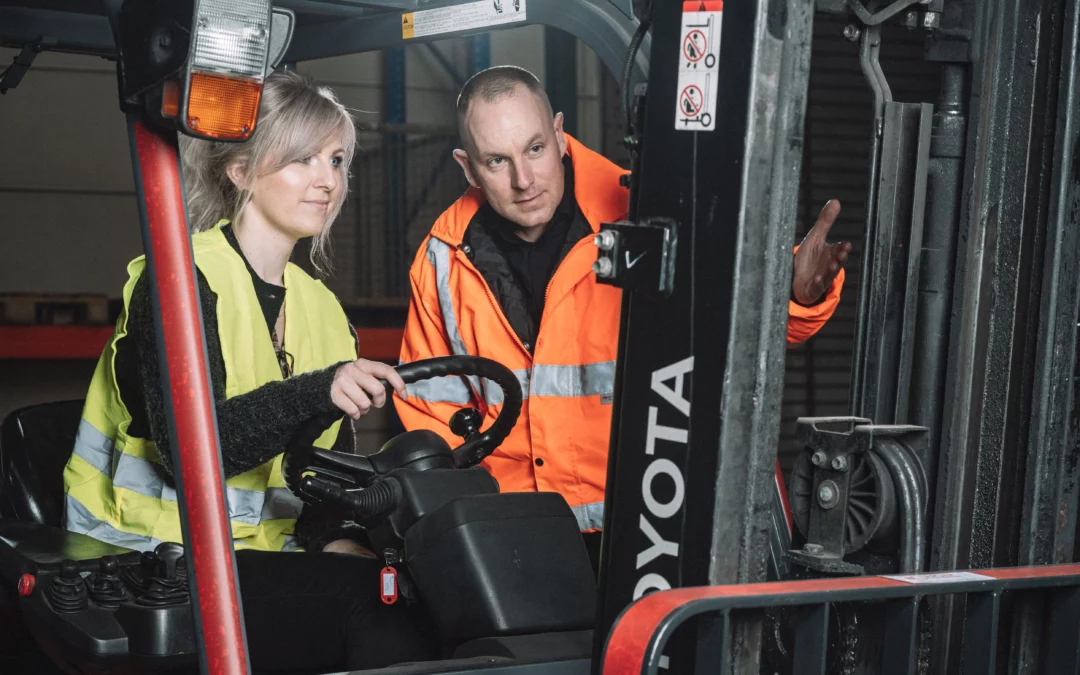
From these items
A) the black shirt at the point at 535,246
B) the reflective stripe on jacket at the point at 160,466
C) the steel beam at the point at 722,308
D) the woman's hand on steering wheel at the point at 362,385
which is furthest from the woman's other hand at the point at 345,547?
the steel beam at the point at 722,308

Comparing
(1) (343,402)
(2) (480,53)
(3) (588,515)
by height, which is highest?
(2) (480,53)

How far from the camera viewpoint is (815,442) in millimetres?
1898

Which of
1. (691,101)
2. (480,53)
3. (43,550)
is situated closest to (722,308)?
(691,101)

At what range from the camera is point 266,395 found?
2516 mm

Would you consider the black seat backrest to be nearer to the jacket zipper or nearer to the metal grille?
the jacket zipper

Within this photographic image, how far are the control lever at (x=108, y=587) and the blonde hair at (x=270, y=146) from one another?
0.92 meters

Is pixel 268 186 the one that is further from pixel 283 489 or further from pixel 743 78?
pixel 743 78

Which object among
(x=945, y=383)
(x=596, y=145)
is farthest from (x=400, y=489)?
(x=596, y=145)

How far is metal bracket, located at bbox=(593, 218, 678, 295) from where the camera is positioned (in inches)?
65.9

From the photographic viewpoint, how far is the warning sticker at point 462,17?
2783 mm

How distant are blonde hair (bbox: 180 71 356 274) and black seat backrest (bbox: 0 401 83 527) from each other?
717mm

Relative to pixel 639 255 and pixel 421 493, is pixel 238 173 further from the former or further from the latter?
pixel 639 255

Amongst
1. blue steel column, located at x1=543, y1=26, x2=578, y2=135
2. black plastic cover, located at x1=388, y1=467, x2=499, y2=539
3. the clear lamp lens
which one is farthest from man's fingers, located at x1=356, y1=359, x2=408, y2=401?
blue steel column, located at x1=543, y1=26, x2=578, y2=135

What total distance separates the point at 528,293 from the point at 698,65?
1.60 m
